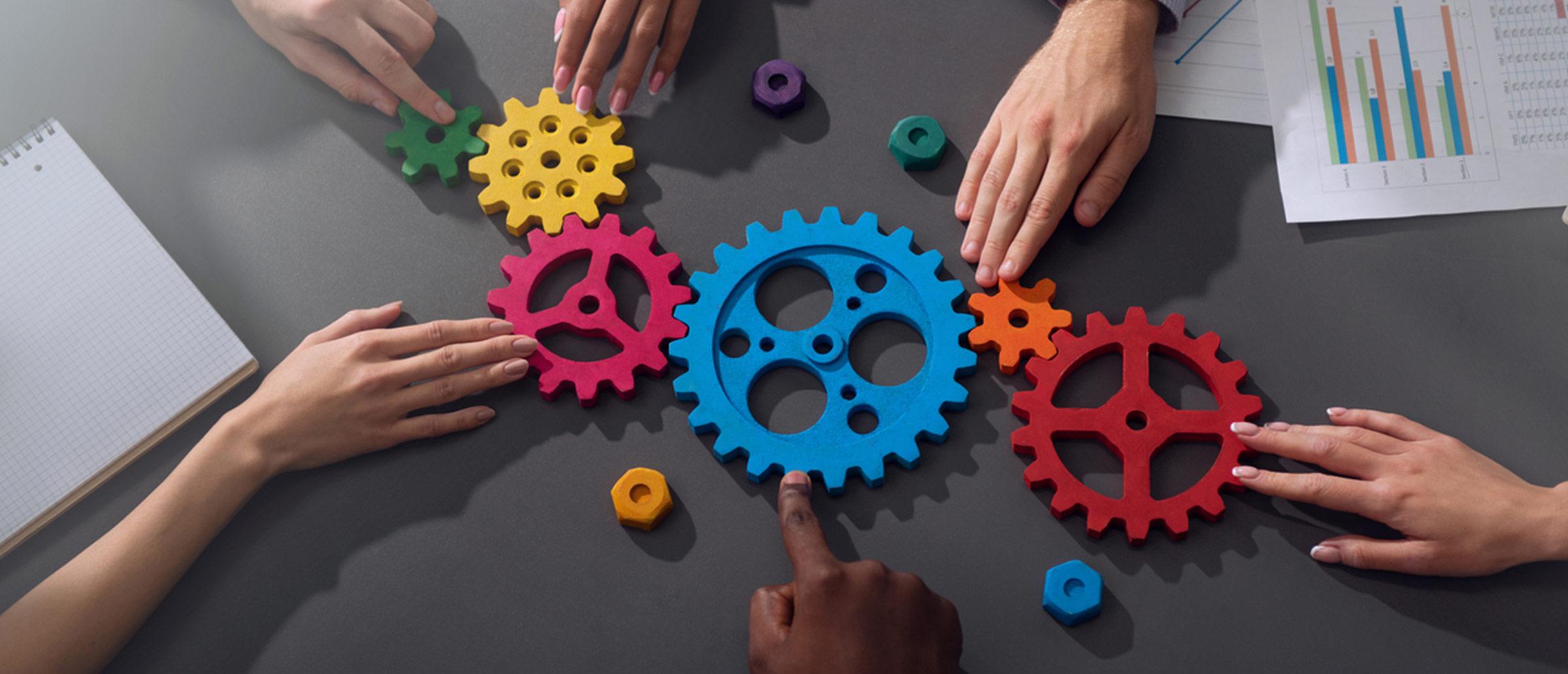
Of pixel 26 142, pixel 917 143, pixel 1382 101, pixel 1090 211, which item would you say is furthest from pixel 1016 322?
pixel 26 142

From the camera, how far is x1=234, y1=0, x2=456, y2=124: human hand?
4.70ft

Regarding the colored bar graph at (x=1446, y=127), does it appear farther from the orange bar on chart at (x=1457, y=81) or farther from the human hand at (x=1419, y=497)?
the human hand at (x=1419, y=497)

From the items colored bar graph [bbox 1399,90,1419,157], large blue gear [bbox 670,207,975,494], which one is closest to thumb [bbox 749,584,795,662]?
large blue gear [bbox 670,207,975,494]

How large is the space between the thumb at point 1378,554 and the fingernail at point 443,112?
1.23 m

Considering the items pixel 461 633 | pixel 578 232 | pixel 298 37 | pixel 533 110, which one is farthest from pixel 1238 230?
pixel 298 37

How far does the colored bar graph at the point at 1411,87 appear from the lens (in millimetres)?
1438

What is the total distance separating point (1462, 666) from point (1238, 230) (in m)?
0.58

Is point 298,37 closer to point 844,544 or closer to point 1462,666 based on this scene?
point 844,544

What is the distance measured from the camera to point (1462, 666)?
1109 mm

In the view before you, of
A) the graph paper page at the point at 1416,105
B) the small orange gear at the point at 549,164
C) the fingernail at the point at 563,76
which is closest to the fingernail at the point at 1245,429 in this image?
the graph paper page at the point at 1416,105

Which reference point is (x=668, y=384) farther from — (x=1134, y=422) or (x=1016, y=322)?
(x=1134, y=422)

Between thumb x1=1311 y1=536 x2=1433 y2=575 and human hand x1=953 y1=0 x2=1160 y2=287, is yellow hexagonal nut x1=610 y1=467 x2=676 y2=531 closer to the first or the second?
human hand x1=953 y1=0 x2=1160 y2=287

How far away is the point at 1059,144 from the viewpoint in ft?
4.45

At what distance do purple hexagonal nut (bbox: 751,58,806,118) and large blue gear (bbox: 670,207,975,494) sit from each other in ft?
0.65
